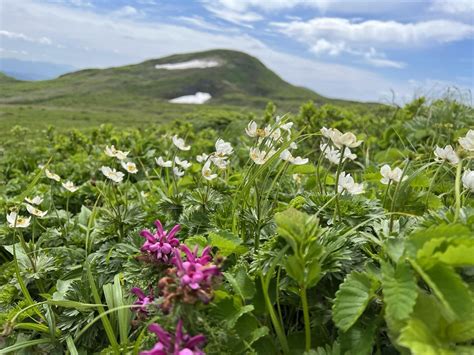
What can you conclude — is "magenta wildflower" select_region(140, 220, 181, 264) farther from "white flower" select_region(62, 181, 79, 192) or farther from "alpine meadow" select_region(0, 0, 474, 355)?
"white flower" select_region(62, 181, 79, 192)

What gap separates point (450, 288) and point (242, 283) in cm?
65

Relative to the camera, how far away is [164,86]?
345 ft

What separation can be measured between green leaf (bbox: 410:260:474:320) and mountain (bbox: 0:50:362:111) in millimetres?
78625

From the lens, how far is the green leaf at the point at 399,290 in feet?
3.66

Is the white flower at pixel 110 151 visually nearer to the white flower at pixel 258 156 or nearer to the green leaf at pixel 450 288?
the white flower at pixel 258 156

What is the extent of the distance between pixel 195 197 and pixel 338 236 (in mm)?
965

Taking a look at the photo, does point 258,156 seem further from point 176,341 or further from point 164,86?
point 164,86

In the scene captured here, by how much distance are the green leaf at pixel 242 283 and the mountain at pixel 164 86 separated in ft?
257

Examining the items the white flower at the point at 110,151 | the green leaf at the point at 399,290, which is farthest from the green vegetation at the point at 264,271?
the white flower at the point at 110,151

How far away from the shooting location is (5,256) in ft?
9.59

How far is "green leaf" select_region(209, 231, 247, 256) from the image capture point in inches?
63.6

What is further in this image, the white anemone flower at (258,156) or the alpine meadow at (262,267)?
the white anemone flower at (258,156)

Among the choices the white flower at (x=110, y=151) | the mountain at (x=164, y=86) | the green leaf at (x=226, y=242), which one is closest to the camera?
the green leaf at (x=226, y=242)

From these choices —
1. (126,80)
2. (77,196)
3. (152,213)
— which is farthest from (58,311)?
(126,80)
